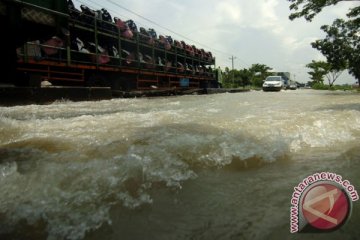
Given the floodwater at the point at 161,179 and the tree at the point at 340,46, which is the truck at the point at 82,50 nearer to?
the floodwater at the point at 161,179

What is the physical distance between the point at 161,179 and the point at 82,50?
30.3ft

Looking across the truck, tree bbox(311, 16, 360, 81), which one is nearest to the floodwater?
the truck

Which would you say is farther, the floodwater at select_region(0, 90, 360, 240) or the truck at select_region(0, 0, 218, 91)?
the truck at select_region(0, 0, 218, 91)

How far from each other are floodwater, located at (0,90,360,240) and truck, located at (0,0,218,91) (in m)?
2.86

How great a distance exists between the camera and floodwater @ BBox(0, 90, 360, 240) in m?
1.93

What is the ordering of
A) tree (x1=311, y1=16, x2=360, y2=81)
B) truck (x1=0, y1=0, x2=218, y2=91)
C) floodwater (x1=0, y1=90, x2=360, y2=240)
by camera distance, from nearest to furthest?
floodwater (x1=0, y1=90, x2=360, y2=240) < truck (x1=0, y1=0, x2=218, y2=91) < tree (x1=311, y1=16, x2=360, y2=81)

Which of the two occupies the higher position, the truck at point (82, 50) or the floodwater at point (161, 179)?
the truck at point (82, 50)

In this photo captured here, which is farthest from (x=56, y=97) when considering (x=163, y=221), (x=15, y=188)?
(x=163, y=221)

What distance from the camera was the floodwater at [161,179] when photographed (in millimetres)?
1935

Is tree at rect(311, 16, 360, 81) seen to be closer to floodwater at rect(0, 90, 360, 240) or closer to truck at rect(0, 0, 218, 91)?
truck at rect(0, 0, 218, 91)

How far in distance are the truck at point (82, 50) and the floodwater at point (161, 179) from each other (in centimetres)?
286

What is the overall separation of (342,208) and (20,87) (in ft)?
23.9

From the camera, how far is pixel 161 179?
2512mm

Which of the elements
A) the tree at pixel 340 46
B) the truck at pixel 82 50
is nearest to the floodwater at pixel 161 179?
the truck at pixel 82 50
